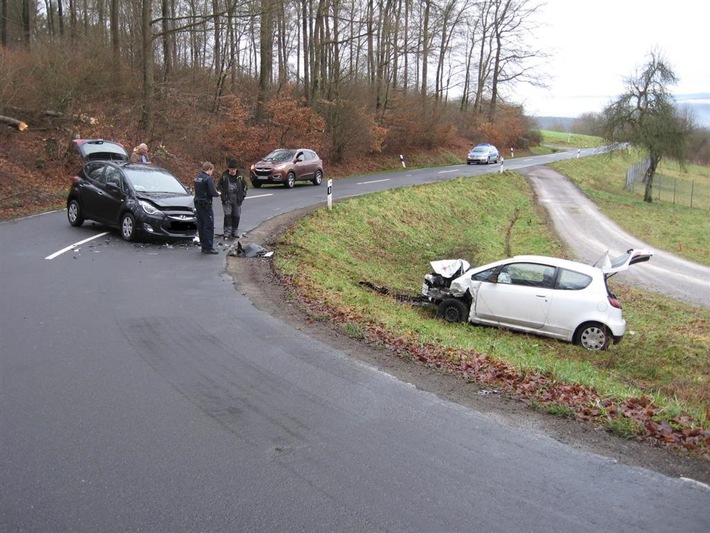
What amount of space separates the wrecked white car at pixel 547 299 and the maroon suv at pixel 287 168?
53.5 feet

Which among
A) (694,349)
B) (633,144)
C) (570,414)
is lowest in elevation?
(694,349)

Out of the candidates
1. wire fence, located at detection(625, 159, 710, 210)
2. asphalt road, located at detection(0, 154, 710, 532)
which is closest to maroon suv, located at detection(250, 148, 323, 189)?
asphalt road, located at detection(0, 154, 710, 532)

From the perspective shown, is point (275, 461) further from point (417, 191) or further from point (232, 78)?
point (232, 78)

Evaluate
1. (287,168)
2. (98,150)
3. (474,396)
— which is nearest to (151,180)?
(98,150)

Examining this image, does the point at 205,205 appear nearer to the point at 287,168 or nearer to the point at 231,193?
the point at 231,193

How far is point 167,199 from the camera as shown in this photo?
1398 centimetres

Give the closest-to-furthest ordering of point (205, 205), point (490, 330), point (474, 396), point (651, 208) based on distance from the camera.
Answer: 1. point (474, 396)
2. point (490, 330)
3. point (205, 205)
4. point (651, 208)

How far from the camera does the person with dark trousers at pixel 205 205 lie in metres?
12.7

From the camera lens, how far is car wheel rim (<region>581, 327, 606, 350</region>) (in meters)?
11.0

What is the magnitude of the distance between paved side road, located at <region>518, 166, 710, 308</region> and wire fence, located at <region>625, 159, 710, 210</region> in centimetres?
797

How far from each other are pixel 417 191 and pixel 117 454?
24168 millimetres

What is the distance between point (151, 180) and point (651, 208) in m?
32.1

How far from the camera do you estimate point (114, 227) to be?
567 inches

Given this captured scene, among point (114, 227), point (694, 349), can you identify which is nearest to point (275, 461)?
point (694, 349)
